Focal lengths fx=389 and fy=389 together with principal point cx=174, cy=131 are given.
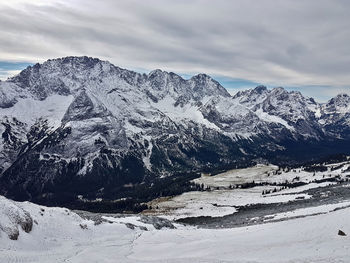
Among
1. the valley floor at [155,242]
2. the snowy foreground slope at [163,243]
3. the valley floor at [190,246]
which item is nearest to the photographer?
the valley floor at [190,246]

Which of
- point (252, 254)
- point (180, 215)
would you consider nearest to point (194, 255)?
point (252, 254)

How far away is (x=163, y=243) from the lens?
65.0 m

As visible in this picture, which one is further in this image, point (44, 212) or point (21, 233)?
point (44, 212)

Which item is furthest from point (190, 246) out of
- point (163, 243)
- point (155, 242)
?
point (155, 242)

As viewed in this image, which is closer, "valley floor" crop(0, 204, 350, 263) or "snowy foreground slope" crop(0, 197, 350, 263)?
"valley floor" crop(0, 204, 350, 263)

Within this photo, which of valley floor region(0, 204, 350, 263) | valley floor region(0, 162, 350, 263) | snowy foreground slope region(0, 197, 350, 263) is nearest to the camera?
valley floor region(0, 204, 350, 263)

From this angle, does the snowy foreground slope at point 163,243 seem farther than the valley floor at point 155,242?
No

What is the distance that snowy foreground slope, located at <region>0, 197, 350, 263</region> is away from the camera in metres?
42.4

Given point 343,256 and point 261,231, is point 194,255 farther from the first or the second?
point 343,256

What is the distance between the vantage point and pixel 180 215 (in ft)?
624

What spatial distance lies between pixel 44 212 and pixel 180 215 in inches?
4802

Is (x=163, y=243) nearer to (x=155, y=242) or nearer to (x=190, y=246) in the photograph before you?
(x=155, y=242)

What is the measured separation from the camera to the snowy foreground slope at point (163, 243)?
4244 centimetres

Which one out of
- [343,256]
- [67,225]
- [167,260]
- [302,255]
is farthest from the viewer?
[67,225]
